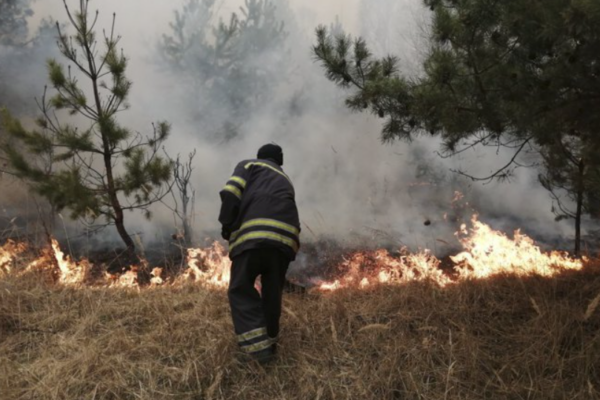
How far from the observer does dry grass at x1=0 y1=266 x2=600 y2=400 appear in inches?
123

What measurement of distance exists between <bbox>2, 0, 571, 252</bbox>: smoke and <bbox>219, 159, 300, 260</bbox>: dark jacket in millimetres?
5243

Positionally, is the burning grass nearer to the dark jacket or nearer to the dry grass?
the dry grass

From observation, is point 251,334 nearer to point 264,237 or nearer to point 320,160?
point 264,237

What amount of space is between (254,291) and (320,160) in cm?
863

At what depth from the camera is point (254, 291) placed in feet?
11.0

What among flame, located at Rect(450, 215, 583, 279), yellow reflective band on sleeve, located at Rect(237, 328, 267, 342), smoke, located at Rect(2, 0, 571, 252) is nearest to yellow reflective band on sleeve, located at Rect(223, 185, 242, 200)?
yellow reflective band on sleeve, located at Rect(237, 328, 267, 342)

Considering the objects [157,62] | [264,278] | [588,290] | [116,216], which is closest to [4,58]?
[157,62]

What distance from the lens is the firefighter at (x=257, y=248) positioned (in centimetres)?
327

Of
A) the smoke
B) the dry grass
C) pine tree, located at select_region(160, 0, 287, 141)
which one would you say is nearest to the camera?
the dry grass

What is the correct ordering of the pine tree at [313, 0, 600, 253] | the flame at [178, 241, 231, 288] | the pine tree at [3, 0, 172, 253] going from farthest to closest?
the pine tree at [3, 0, 172, 253] < the flame at [178, 241, 231, 288] < the pine tree at [313, 0, 600, 253]

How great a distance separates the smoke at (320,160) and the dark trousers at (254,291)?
17.3 feet

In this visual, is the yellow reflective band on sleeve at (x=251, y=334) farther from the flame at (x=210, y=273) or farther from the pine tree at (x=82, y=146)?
the pine tree at (x=82, y=146)

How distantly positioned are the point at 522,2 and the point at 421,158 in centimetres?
991

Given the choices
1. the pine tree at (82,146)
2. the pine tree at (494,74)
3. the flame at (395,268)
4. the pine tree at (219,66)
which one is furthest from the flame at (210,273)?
the pine tree at (219,66)
